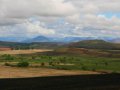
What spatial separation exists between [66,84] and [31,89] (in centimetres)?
997

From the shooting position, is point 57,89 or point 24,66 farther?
point 24,66

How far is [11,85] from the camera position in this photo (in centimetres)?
5600

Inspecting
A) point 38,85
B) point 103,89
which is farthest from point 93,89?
point 38,85

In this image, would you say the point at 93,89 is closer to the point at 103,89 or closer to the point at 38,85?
the point at 103,89

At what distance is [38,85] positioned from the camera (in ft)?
185

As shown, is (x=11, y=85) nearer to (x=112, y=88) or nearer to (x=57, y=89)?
(x=57, y=89)

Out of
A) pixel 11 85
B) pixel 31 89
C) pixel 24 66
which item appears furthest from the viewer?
pixel 24 66

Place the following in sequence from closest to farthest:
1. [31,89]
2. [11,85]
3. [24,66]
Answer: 1. [31,89]
2. [11,85]
3. [24,66]

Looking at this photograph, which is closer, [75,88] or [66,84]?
[75,88]

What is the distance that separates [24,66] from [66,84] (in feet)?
193

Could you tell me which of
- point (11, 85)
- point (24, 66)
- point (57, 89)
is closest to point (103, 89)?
point (57, 89)

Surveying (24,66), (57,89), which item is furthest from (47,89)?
(24,66)

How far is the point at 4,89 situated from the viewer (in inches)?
2018

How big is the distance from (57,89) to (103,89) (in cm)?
758
